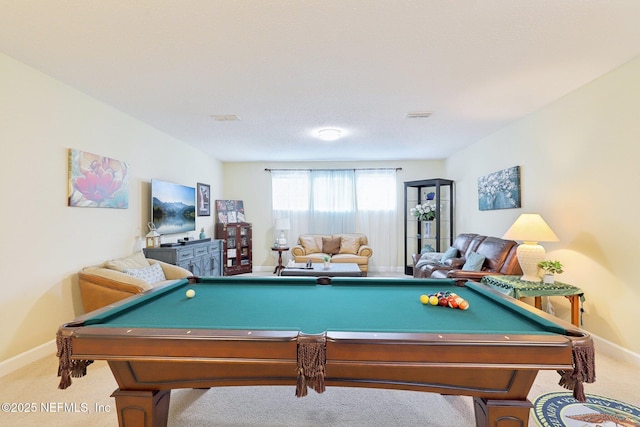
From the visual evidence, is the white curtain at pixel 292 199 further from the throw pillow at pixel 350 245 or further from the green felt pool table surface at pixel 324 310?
the green felt pool table surface at pixel 324 310

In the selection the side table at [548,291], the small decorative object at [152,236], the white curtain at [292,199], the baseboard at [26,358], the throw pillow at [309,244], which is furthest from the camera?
the white curtain at [292,199]

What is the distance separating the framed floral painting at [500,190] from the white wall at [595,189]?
0.14 metres

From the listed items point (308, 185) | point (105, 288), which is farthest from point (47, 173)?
point (308, 185)

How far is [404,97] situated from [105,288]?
3.58 metres

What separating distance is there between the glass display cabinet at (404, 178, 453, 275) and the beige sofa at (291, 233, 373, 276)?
0.98 meters

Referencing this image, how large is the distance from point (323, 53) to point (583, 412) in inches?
121

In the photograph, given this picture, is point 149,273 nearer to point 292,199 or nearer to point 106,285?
point 106,285

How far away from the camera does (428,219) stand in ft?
20.4

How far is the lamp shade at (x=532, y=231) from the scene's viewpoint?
120 inches

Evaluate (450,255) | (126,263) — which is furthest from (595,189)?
(126,263)

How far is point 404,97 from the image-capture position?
3.23m

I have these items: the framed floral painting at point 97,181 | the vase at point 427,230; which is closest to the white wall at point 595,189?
the vase at point 427,230

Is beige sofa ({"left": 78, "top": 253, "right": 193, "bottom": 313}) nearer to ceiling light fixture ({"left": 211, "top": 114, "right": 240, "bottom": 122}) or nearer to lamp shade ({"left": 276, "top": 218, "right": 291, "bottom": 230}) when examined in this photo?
ceiling light fixture ({"left": 211, "top": 114, "right": 240, "bottom": 122})

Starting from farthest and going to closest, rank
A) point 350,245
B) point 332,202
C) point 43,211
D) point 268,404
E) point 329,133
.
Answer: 1. point 332,202
2. point 350,245
3. point 329,133
4. point 43,211
5. point 268,404
